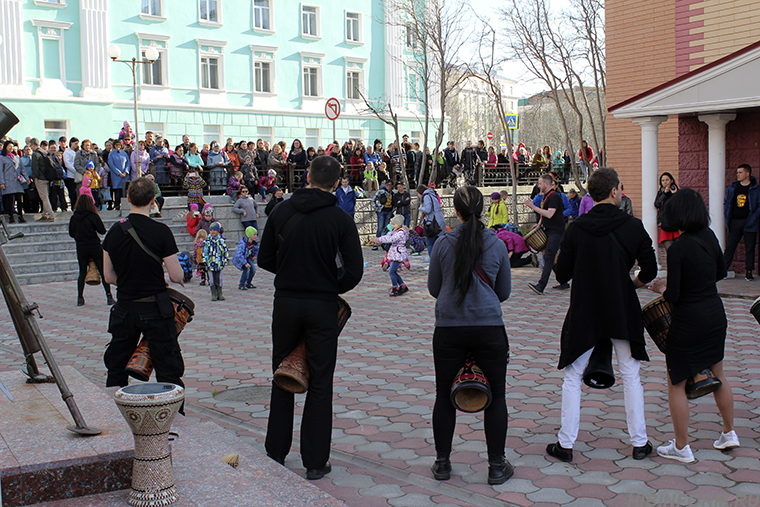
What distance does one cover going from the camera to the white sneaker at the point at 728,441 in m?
5.02

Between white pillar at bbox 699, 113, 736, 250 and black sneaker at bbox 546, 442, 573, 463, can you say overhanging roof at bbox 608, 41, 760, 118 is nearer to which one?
white pillar at bbox 699, 113, 736, 250

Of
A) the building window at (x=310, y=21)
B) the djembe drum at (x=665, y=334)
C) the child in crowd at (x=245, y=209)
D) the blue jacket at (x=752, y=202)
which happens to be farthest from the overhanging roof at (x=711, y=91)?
the building window at (x=310, y=21)

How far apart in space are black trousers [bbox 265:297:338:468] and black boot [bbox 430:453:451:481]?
688mm

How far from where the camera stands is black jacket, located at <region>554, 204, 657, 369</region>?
4867mm

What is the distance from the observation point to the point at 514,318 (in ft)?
34.6

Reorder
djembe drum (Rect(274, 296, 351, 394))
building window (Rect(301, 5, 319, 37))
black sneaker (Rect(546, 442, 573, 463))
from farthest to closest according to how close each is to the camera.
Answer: building window (Rect(301, 5, 319, 37)), black sneaker (Rect(546, 442, 573, 463)), djembe drum (Rect(274, 296, 351, 394))

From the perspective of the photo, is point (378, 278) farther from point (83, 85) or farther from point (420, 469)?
point (83, 85)

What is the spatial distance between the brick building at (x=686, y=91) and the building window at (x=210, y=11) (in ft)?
80.2

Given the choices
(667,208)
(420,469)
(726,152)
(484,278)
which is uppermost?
(726,152)

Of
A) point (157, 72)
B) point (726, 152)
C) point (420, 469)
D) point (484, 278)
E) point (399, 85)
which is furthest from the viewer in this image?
point (399, 85)

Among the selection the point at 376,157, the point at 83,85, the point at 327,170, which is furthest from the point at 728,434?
the point at 83,85

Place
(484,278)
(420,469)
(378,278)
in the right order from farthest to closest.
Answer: (378,278) < (420,469) < (484,278)

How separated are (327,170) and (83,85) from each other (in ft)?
101

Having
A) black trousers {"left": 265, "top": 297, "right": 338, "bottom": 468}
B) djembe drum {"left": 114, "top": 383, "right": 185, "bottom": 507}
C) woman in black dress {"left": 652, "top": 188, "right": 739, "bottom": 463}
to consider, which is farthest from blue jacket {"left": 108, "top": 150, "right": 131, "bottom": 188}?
woman in black dress {"left": 652, "top": 188, "right": 739, "bottom": 463}
